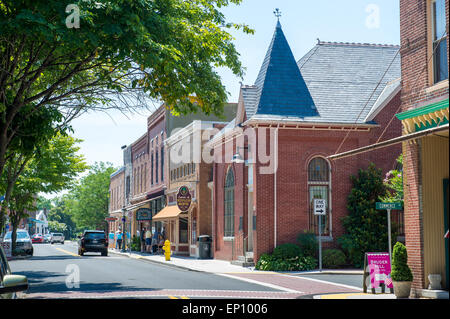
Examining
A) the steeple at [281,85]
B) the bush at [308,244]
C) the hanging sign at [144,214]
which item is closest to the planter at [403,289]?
the bush at [308,244]

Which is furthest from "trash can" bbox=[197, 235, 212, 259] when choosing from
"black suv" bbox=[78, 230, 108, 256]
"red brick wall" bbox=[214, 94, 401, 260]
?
"red brick wall" bbox=[214, 94, 401, 260]

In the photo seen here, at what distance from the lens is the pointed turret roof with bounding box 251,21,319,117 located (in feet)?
93.9

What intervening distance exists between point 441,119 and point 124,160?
2362 inches

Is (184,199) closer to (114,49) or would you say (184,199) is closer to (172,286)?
(172,286)

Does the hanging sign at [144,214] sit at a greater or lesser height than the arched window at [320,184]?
lesser

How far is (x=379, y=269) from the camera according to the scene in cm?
1606

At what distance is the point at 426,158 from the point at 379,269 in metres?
3.18

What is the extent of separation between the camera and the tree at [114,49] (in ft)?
42.1

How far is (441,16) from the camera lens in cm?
1437

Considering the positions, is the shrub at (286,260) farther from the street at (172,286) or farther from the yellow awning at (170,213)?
the yellow awning at (170,213)

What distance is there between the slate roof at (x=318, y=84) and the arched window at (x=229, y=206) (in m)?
5.59

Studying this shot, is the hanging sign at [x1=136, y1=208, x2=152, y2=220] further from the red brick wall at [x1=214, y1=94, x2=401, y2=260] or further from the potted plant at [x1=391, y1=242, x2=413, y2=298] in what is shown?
the potted plant at [x1=391, y1=242, x2=413, y2=298]

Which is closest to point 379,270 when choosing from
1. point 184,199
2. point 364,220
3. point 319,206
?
point 319,206

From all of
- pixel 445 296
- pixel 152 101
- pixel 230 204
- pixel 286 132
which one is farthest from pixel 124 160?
pixel 445 296
